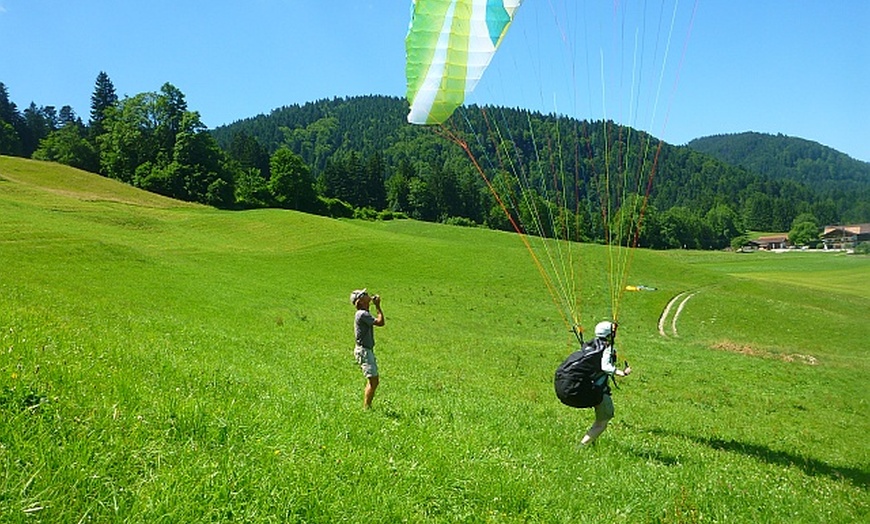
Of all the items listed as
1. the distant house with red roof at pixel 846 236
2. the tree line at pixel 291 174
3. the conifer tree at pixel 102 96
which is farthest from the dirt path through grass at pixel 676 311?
the conifer tree at pixel 102 96

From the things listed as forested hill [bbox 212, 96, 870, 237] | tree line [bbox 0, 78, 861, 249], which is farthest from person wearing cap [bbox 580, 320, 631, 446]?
forested hill [bbox 212, 96, 870, 237]

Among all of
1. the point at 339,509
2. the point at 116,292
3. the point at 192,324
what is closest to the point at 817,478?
the point at 339,509

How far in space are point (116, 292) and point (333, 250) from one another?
24.2 meters

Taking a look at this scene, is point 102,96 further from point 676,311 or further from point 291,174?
point 676,311

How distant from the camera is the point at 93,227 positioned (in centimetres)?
4112

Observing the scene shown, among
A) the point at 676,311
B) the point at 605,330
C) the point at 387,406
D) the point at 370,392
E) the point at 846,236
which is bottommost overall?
the point at 676,311

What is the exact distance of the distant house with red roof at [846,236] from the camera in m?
106

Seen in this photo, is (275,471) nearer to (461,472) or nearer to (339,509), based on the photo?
(339,509)

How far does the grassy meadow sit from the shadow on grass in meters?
0.08

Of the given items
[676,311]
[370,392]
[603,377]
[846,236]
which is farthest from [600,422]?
[846,236]

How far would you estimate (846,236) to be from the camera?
110062 mm

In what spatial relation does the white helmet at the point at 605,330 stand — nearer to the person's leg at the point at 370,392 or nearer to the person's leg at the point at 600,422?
the person's leg at the point at 600,422

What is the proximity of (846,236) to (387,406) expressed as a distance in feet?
417

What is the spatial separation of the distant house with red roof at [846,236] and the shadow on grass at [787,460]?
365ft
